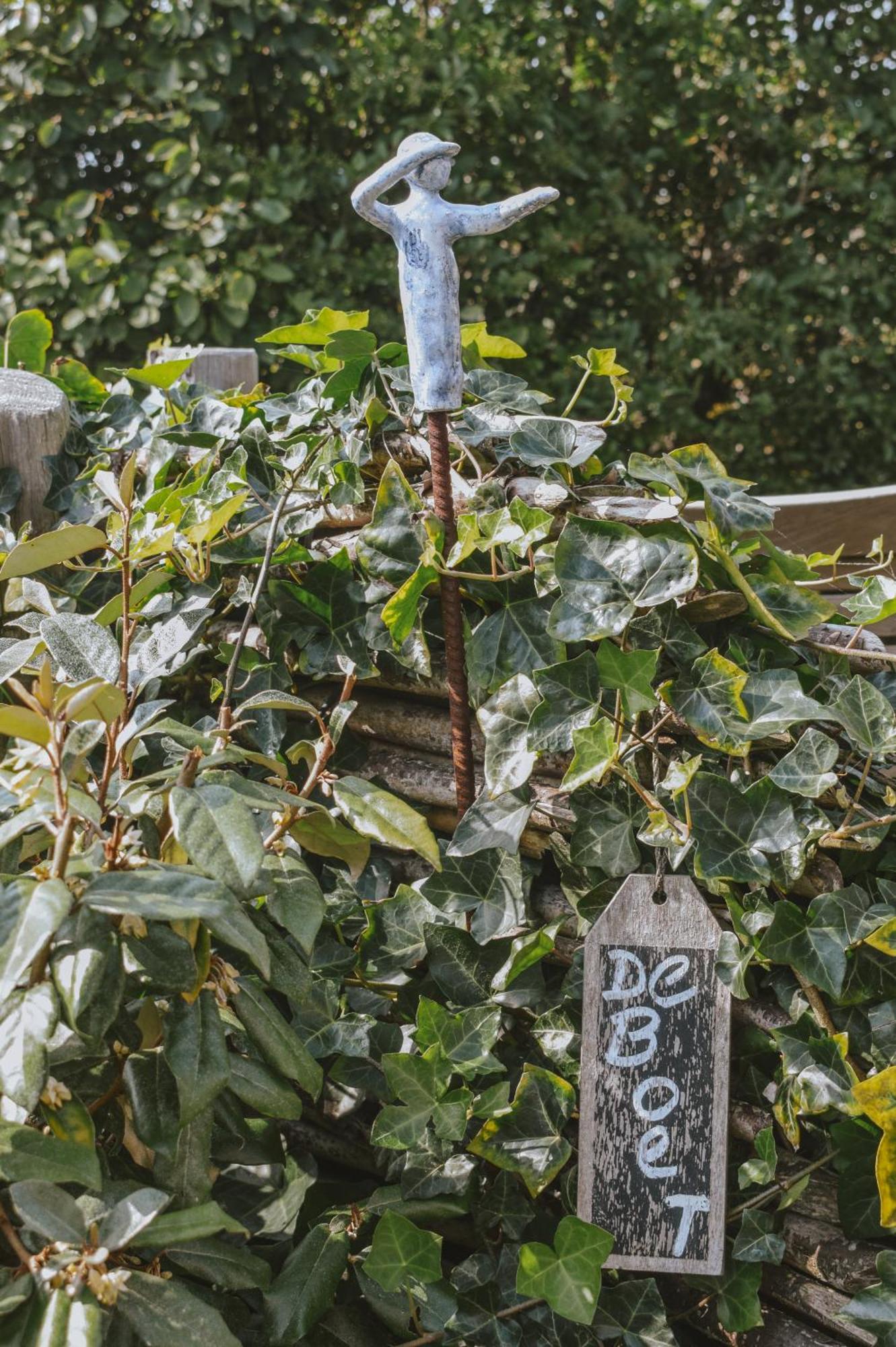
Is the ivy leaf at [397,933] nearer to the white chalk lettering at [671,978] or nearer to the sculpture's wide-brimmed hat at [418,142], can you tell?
the white chalk lettering at [671,978]

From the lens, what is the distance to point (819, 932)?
991mm

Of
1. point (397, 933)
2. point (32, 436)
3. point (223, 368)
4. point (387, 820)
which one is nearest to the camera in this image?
point (387, 820)

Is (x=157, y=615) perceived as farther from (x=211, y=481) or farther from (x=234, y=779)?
(x=234, y=779)

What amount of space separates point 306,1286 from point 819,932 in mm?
525

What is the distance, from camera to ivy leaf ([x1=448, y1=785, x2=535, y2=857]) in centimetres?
108

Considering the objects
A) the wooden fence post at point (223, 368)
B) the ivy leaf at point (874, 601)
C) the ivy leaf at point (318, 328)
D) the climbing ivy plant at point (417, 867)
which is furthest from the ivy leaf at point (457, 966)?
the wooden fence post at point (223, 368)

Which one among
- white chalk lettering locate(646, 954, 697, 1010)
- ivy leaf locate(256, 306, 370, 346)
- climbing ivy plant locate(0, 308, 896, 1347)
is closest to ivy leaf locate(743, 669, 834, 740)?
climbing ivy plant locate(0, 308, 896, 1347)

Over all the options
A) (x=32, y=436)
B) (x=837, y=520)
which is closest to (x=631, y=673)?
(x=32, y=436)

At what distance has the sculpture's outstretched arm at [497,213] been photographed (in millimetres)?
980

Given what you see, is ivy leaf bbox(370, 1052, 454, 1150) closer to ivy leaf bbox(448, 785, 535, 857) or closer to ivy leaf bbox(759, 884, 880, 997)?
ivy leaf bbox(448, 785, 535, 857)

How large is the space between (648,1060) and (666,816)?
0.21 meters

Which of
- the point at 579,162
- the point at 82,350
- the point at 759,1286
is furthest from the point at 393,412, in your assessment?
the point at 579,162

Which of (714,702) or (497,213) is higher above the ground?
(497,213)

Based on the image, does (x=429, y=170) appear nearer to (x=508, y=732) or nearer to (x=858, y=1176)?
(x=508, y=732)
